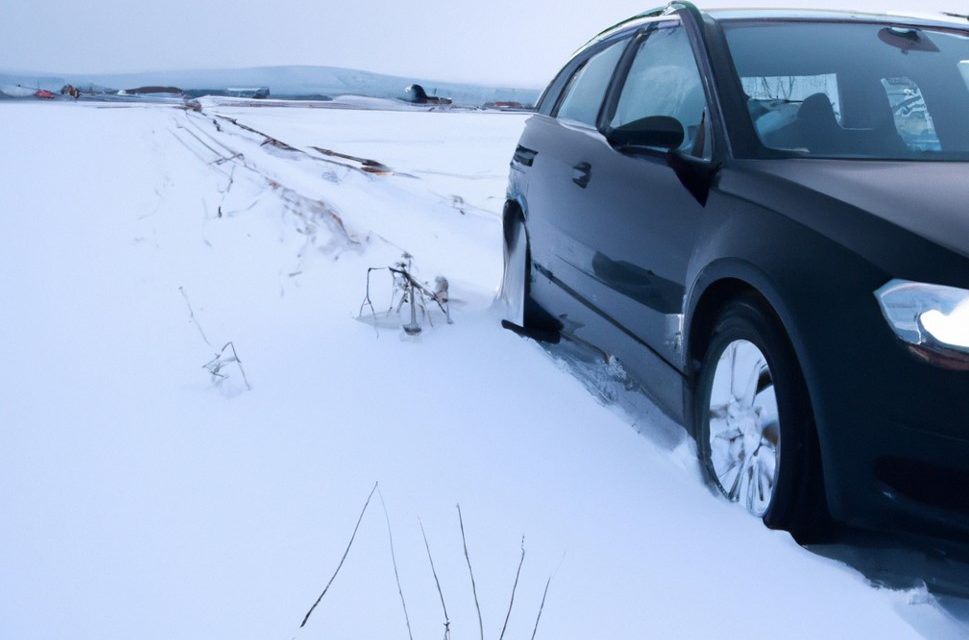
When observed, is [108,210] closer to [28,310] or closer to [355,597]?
[28,310]

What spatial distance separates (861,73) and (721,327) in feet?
4.44

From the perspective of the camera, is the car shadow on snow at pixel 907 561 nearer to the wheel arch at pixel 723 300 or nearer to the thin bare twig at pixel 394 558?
the wheel arch at pixel 723 300

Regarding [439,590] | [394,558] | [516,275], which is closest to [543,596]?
[439,590]

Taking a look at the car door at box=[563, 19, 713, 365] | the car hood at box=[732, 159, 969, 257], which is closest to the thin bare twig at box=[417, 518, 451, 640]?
the car door at box=[563, 19, 713, 365]

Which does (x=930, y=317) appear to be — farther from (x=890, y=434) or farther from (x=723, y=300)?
(x=723, y=300)

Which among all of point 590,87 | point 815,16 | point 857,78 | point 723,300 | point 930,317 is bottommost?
point 723,300

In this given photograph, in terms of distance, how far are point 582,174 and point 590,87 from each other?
770 millimetres

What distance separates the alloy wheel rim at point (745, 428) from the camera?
2873mm

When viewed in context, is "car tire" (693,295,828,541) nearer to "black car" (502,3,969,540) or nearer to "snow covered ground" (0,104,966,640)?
"black car" (502,3,969,540)

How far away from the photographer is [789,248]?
9.07 ft

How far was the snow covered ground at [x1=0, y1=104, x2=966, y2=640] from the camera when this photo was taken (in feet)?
8.46

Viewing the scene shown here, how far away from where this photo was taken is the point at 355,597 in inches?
104

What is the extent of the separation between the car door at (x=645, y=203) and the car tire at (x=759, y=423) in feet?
1.03

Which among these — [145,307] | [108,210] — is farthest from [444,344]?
[108,210]
